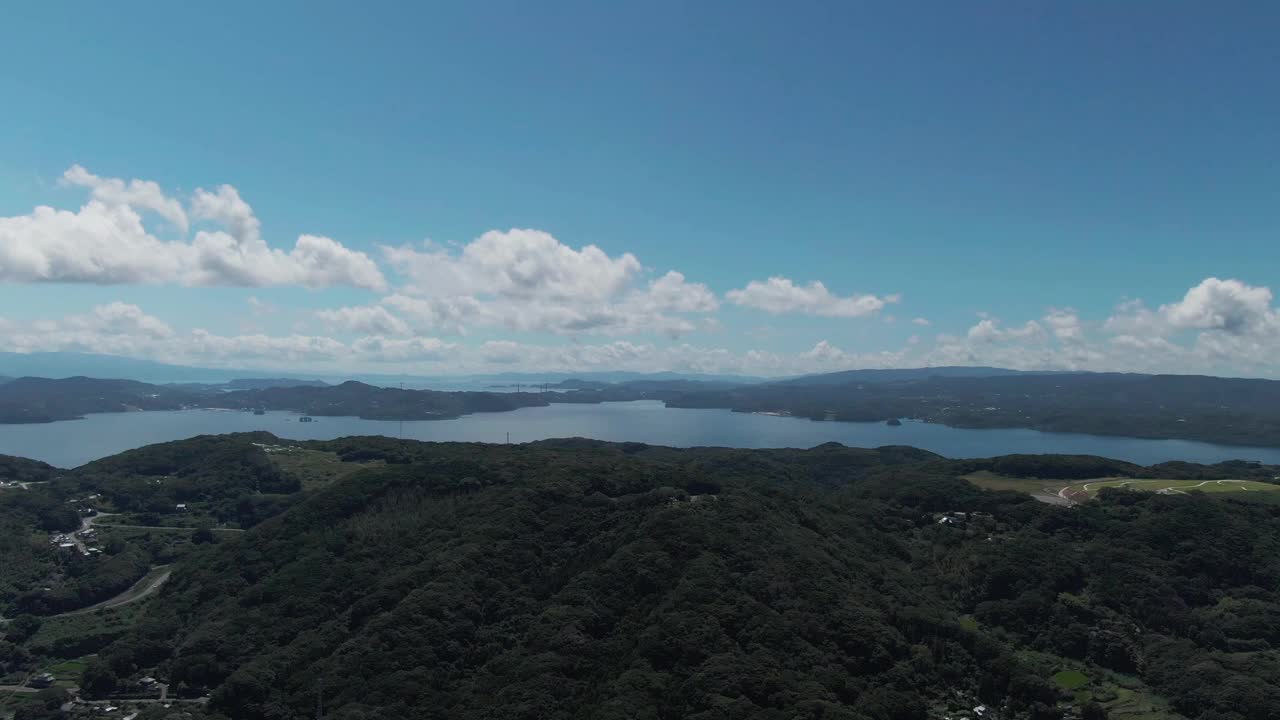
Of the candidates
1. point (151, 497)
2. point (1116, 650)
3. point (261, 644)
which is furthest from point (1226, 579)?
point (151, 497)

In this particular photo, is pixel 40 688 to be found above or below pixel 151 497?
below

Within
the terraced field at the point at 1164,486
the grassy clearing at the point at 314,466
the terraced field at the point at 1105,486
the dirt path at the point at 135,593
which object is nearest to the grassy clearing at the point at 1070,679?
the terraced field at the point at 1105,486

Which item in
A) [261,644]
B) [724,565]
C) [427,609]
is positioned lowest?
[261,644]

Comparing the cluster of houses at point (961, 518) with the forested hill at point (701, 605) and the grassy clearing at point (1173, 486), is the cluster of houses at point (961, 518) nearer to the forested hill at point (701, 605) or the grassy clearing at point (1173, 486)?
the forested hill at point (701, 605)

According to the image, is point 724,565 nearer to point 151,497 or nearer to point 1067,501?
point 1067,501

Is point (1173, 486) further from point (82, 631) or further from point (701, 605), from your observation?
point (82, 631)

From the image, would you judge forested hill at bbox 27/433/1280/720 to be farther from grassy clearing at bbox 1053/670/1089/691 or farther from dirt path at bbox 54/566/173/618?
dirt path at bbox 54/566/173/618

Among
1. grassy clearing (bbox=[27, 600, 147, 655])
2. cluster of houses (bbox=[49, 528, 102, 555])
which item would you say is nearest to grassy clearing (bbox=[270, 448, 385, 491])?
cluster of houses (bbox=[49, 528, 102, 555])
